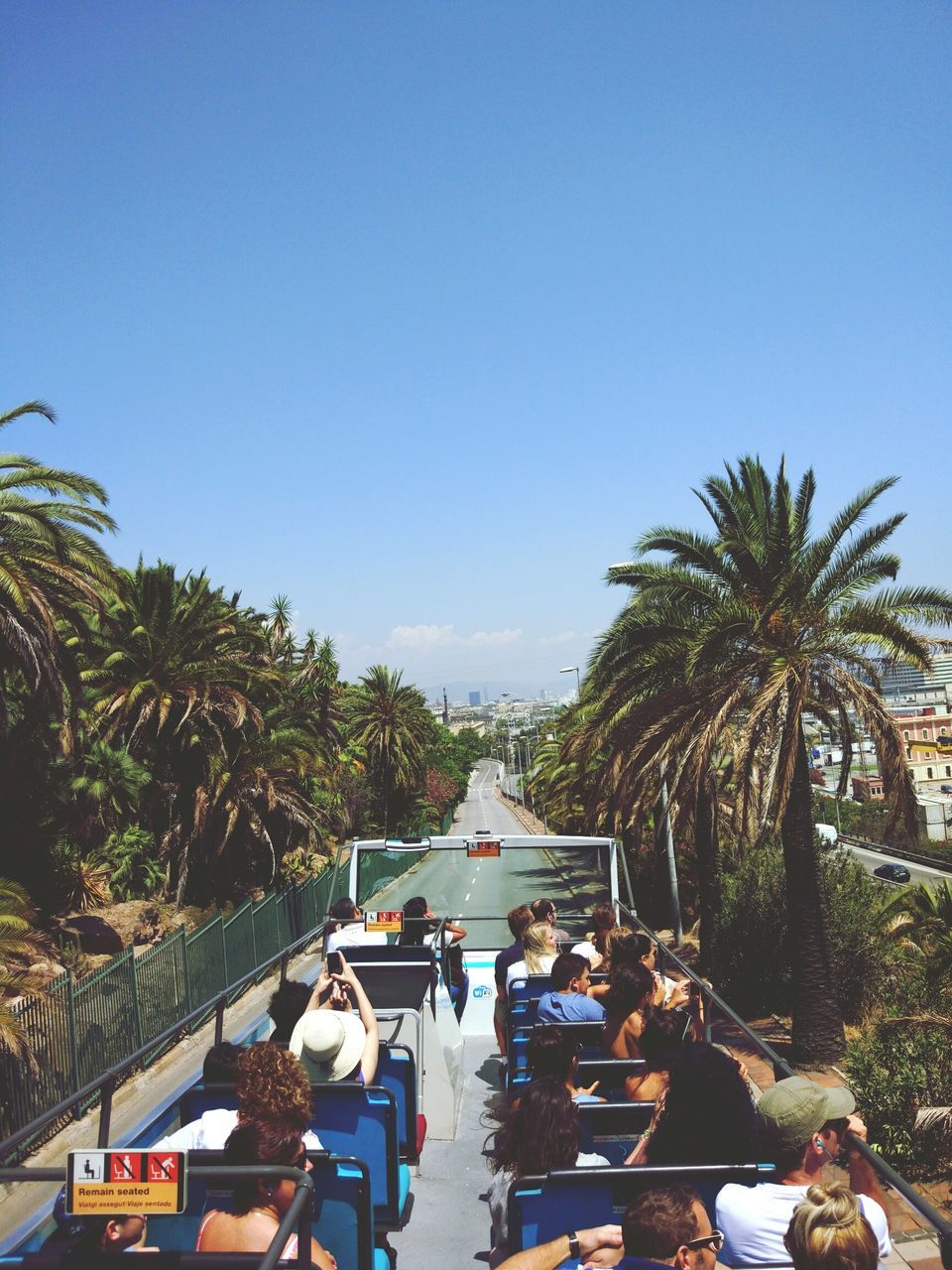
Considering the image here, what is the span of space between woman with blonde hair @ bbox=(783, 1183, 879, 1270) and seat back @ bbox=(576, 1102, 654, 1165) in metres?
1.49

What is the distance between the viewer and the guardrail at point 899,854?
2648 inches

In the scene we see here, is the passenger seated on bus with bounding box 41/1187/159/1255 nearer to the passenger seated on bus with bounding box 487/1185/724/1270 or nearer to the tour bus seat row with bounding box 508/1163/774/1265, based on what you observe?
the tour bus seat row with bounding box 508/1163/774/1265

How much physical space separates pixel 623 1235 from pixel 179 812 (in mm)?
27540

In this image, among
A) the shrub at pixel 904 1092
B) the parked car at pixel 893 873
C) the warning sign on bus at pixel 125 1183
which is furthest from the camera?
the parked car at pixel 893 873

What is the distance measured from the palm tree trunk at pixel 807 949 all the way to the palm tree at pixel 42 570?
37.5 ft

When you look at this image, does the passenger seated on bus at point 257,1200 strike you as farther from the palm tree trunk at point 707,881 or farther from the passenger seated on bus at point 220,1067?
the palm tree trunk at point 707,881

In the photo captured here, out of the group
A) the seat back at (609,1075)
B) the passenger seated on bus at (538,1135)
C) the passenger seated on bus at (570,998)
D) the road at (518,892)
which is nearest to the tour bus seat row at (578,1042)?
the passenger seated on bus at (570,998)

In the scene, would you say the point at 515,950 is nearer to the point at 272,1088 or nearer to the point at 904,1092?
the point at 272,1088

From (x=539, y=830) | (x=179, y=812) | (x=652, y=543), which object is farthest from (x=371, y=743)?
(x=652, y=543)

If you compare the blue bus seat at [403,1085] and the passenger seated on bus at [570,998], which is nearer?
the blue bus seat at [403,1085]


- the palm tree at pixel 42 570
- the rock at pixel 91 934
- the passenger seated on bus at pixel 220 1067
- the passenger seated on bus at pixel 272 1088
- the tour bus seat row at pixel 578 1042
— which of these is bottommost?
the rock at pixel 91 934

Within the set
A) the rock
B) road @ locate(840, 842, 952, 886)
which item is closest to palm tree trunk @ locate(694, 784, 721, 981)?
the rock

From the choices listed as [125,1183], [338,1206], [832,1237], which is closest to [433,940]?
[338,1206]

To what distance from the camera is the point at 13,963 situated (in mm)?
12766
